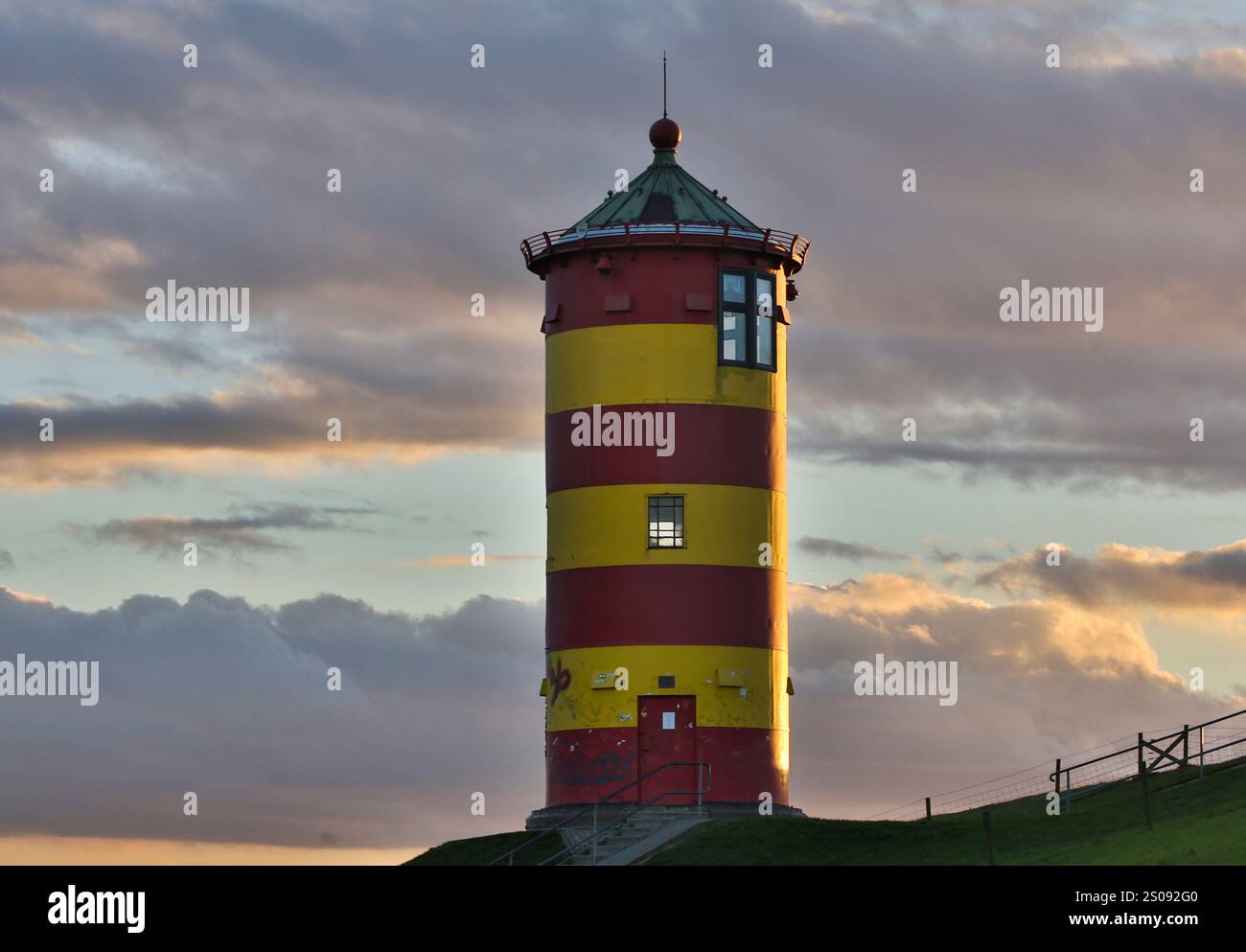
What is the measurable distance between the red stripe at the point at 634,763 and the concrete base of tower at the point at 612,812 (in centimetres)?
17

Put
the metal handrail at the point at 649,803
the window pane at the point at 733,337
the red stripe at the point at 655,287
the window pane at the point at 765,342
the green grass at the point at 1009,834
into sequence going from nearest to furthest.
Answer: the green grass at the point at 1009,834 < the metal handrail at the point at 649,803 < the red stripe at the point at 655,287 < the window pane at the point at 733,337 < the window pane at the point at 765,342

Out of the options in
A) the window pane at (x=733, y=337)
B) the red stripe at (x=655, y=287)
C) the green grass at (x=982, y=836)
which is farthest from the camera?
the window pane at (x=733, y=337)

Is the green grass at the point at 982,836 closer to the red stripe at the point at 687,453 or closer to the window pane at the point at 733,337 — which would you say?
the red stripe at the point at 687,453

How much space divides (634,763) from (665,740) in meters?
0.91

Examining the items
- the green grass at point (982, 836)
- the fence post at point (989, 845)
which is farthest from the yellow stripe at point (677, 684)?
the fence post at point (989, 845)

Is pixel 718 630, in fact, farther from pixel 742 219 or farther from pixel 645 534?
pixel 742 219

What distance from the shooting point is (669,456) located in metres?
54.3

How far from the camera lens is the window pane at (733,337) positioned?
55.2 m

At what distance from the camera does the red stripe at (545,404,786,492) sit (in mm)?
54312

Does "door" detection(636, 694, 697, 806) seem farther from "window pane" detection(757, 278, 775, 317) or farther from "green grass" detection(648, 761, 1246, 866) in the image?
"window pane" detection(757, 278, 775, 317)

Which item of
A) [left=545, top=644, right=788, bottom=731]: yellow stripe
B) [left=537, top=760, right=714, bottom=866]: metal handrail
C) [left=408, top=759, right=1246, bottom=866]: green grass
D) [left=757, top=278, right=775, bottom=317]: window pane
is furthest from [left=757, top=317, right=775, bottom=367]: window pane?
[left=408, top=759, right=1246, bottom=866]: green grass

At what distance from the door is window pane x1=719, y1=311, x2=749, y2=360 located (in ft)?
27.3
